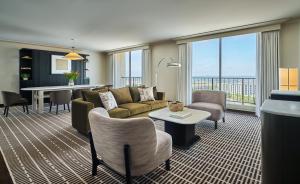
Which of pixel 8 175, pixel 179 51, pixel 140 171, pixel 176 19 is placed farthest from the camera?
pixel 179 51

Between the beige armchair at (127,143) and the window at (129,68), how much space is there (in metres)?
6.51

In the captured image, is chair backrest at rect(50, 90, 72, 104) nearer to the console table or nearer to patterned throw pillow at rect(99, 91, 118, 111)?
patterned throw pillow at rect(99, 91, 118, 111)

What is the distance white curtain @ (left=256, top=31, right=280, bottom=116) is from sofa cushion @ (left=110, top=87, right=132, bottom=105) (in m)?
3.54

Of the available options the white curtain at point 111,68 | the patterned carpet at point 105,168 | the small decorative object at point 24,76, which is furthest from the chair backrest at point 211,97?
the small decorative object at point 24,76

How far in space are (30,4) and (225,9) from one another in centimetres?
381

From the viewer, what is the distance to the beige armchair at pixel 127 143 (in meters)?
1.53

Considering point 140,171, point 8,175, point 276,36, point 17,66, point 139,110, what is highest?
point 276,36

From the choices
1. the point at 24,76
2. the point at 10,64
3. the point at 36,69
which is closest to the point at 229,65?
the point at 36,69

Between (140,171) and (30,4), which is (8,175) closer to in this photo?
(140,171)

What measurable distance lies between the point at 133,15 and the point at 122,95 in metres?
1.86

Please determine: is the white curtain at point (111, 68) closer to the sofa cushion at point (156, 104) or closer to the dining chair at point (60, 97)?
the dining chair at point (60, 97)

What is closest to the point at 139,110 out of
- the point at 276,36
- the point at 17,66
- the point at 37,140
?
the point at 37,140

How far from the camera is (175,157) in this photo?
2.47m

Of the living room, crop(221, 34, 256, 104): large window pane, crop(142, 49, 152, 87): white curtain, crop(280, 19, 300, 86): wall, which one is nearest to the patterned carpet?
the living room
